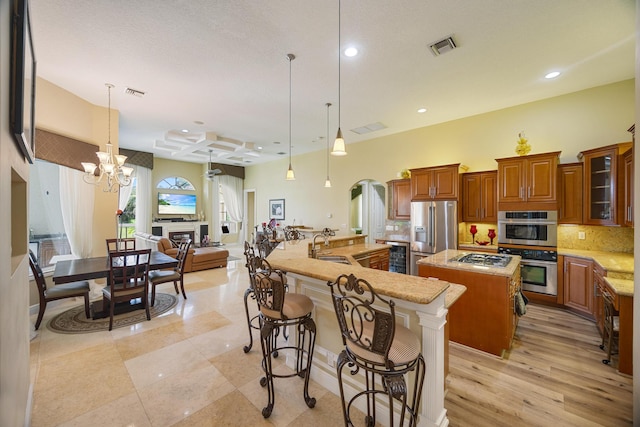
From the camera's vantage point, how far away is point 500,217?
13.6 feet

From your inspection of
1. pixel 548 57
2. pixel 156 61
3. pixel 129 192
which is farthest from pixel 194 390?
pixel 129 192

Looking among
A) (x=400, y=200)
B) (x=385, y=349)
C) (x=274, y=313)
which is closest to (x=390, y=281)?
(x=385, y=349)

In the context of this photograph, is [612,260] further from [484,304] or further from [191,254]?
[191,254]

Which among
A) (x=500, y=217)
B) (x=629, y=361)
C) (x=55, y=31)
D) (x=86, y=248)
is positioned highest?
(x=55, y=31)

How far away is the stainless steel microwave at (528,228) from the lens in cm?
370

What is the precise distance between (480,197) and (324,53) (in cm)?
376

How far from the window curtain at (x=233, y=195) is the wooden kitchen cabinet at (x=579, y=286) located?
9673 mm

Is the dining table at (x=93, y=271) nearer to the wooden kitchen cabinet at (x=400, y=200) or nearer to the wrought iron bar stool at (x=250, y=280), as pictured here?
the wrought iron bar stool at (x=250, y=280)

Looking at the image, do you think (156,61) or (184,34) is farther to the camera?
(156,61)

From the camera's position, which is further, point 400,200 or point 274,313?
point 400,200

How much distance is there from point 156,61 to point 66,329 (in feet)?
11.5

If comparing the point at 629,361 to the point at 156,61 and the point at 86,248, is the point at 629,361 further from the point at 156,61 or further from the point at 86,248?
the point at 86,248

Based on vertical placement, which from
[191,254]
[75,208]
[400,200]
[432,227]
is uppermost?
[400,200]

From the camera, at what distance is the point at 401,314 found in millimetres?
1606
